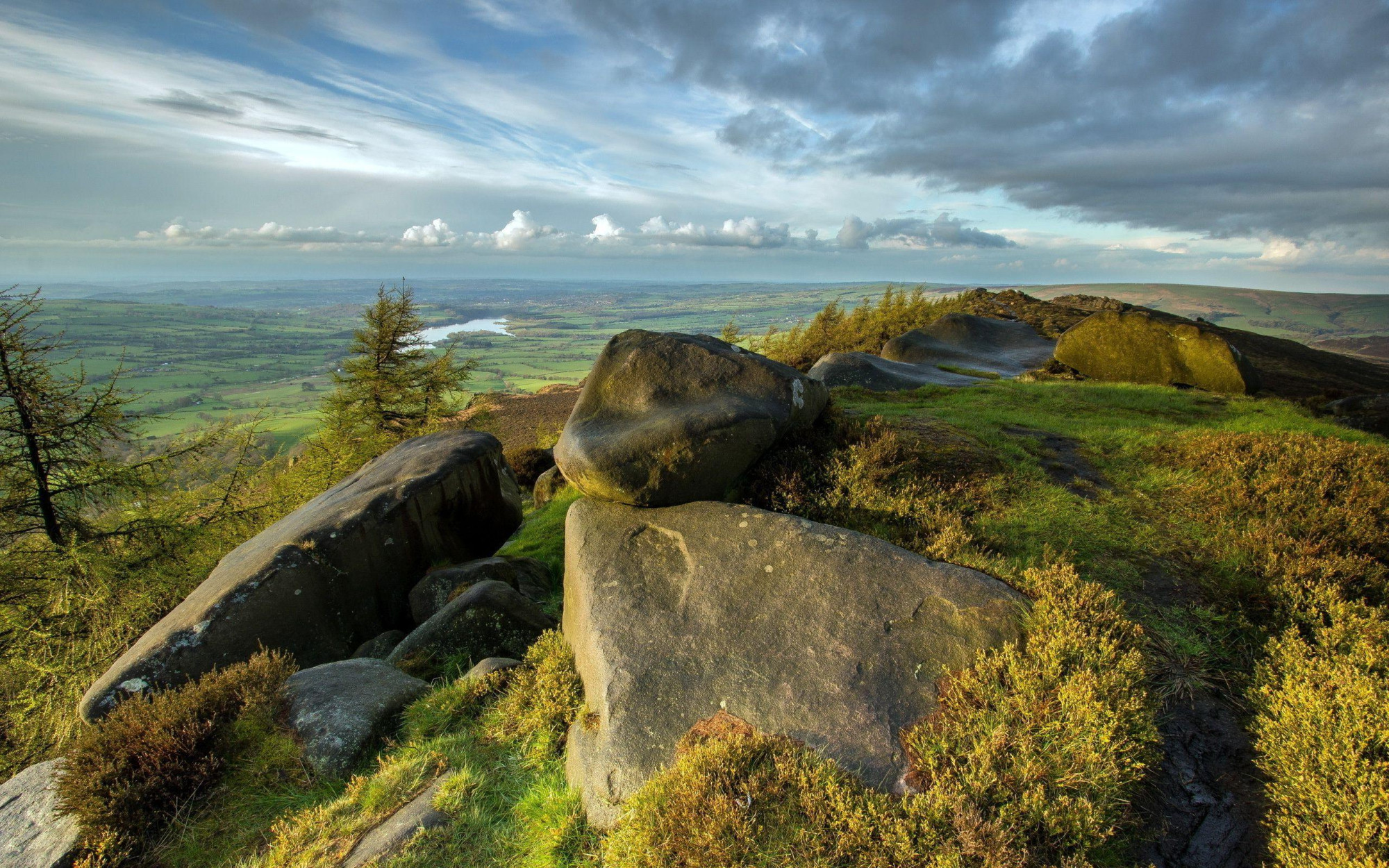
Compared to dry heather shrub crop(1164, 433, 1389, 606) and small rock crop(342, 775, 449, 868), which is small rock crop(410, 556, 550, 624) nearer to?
small rock crop(342, 775, 449, 868)

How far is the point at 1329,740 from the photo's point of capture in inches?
197

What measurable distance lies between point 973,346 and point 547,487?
28.8 meters

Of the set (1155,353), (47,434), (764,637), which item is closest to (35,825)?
(764,637)

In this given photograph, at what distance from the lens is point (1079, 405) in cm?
1700

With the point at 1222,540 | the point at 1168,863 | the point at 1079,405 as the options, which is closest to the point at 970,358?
the point at 1079,405

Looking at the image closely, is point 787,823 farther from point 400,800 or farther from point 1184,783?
point 400,800

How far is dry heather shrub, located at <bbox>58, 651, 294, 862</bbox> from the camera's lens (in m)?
6.52

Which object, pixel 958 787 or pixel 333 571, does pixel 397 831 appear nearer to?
pixel 958 787

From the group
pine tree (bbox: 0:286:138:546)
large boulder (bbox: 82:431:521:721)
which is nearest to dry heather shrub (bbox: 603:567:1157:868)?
large boulder (bbox: 82:431:521:721)

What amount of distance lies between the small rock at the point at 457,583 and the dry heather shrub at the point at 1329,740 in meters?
11.0

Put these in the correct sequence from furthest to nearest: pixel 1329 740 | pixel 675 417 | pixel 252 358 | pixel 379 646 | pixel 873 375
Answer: pixel 252 358 < pixel 873 375 < pixel 379 646 < pixel 675 417 < pixel 1329 740

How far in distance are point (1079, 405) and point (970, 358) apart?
737 inches

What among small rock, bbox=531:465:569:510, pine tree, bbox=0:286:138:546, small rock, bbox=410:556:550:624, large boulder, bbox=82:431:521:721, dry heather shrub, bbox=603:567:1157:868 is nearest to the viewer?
dry heather shrub, bbox=603:567:1157:868

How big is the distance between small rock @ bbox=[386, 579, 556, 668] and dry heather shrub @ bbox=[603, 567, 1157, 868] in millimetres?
4915
